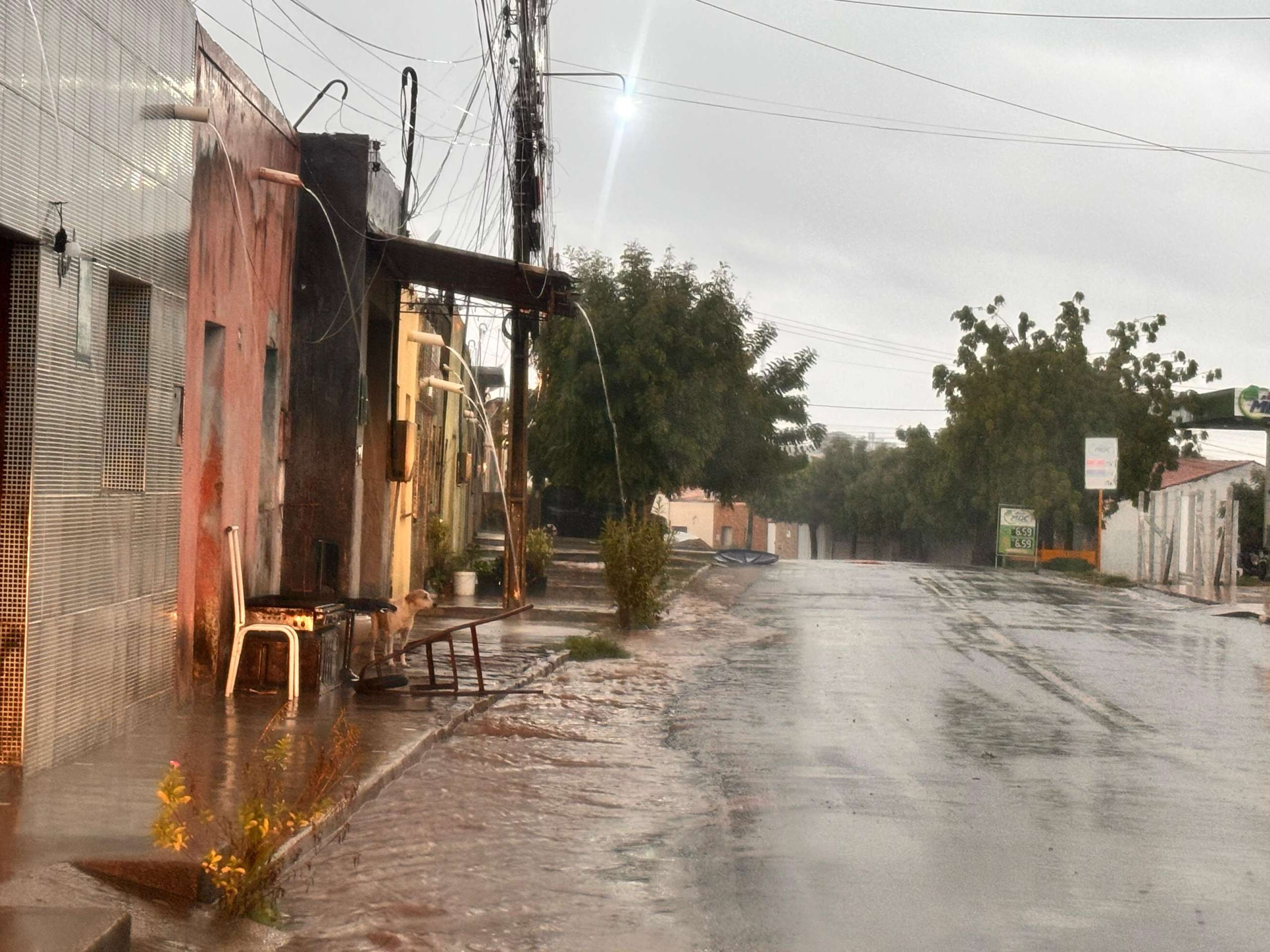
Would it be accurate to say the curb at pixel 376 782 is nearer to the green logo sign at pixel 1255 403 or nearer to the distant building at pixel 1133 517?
the green logo sign at pixel 1255 403

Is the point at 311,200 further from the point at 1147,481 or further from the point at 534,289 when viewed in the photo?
the point at 1147,481

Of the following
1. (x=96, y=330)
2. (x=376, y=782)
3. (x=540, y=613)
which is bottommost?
(x=376, y=782)

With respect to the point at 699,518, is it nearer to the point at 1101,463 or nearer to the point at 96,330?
the point at 1101,463

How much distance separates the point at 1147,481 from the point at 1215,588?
2139 cm

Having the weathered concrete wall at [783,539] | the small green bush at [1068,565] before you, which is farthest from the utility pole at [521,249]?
the weathered concrete wall at [783,539]

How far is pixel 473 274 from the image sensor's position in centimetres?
1684

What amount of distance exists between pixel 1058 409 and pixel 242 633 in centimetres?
5065

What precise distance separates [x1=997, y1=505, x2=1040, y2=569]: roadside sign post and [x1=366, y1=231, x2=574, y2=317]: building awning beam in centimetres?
3260

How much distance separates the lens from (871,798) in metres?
8.58

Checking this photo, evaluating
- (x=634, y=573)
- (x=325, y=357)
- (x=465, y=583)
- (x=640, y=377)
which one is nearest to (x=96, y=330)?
(x=325, y=357)

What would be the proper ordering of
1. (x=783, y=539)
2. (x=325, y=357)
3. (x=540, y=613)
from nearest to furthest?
(x=325, y=357)
(x=540, y=613)
(x=783, y=539)

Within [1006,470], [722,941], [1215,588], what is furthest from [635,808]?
[1006,470]

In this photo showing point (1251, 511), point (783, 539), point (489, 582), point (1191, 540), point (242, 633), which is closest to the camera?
point (242, 633)

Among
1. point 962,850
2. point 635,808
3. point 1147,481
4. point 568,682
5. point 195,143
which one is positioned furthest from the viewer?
point 1147,481
